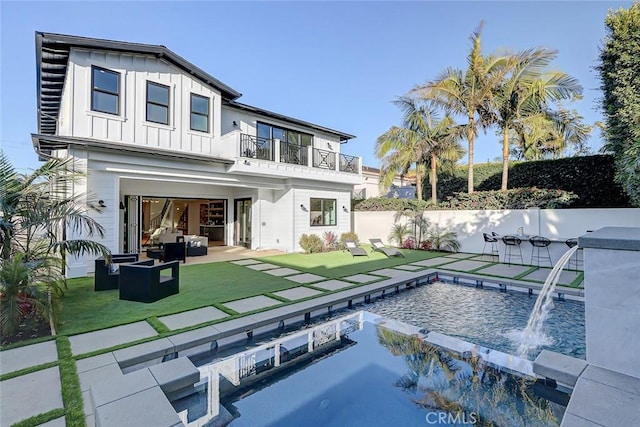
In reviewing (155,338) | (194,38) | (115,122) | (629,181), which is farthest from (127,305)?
(629,181)

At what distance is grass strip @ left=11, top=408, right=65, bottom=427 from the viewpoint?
2428 millimetres

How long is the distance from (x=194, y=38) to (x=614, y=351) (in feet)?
47.0

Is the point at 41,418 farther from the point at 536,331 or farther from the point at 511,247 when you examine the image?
the point at 511,247

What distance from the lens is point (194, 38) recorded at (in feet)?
38.3

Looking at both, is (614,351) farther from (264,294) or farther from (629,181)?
(629,181)

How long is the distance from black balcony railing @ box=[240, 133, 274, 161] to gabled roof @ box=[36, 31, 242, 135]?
1900 mm

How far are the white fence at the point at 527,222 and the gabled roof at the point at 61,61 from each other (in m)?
10.8

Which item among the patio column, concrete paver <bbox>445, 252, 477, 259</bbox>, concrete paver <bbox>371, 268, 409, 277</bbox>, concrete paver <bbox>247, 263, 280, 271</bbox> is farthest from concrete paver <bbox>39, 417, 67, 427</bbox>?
concrete paver <bbox>445, 252, 477, 259</bbox>

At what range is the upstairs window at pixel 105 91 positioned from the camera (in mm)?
8969

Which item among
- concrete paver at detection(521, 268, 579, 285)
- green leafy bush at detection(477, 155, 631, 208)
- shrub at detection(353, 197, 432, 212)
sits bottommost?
concrete paver at detection(521, 268, 579, 285)

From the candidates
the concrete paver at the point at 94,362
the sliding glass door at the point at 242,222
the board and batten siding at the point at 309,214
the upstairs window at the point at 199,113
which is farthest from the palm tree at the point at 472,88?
the concrete paver at the point at 94,362

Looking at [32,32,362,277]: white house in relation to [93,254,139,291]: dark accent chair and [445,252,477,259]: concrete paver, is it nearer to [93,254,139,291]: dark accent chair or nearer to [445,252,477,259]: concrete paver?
[93,254,139,291]: dark accent chair

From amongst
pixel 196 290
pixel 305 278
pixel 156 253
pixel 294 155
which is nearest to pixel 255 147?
pixel 294 155

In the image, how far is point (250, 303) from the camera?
5.79 m
